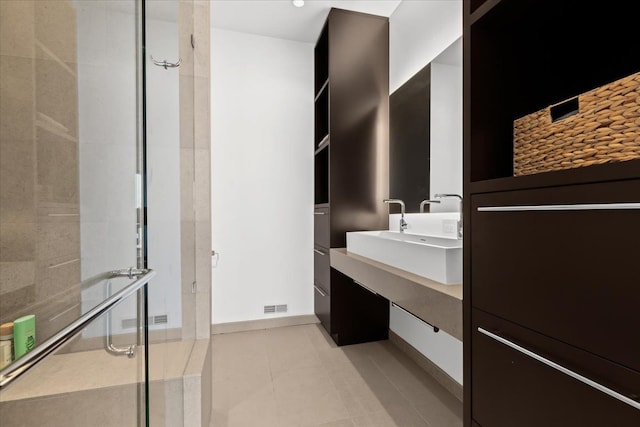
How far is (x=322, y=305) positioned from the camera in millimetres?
2758

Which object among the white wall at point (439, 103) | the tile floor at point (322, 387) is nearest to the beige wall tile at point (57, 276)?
the tile floor at point (322, 387)

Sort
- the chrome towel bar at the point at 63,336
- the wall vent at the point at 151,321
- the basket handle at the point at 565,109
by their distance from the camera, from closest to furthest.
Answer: the chrome towel bar at the point at 63,336, the basket handle at the point at 565,109, the wall vent at the point at 151,321

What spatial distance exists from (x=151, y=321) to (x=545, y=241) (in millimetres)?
1253

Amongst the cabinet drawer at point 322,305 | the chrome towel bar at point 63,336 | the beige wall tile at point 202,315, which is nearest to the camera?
the chrome towel bar at point 63,336

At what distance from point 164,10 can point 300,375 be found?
2.13 metres

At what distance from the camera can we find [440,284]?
49.5 inches

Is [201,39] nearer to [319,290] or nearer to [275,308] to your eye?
[319,290]

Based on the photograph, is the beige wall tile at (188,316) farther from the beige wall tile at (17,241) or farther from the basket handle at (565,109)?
the basket handle at (565,109)

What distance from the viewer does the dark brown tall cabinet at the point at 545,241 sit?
58 cm

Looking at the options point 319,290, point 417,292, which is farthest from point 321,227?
point 417,292

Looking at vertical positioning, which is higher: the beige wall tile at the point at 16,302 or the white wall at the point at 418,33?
the white wall at the point at 418,33

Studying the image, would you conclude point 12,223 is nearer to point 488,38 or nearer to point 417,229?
point 488,38

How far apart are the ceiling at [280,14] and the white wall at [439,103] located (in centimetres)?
32

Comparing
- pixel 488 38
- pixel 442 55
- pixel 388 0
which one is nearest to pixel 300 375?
pixel 488 38
